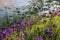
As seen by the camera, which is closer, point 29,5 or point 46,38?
point 46,38

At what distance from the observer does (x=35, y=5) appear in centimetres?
709

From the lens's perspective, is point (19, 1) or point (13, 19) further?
point (19, 1)

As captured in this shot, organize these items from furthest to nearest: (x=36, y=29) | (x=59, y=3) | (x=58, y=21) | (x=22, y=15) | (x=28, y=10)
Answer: (x=59, y=3), (x=28, y=10), (x=22, y=15), (x=58, y=21), (x=36, y=29)

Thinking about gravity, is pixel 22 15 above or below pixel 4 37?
below

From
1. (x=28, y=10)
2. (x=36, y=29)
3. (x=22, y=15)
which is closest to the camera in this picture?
(x=36, y=29)

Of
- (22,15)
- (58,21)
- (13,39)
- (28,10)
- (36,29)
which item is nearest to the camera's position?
(13,39)

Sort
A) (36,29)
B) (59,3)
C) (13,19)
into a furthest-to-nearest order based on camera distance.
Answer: (59,3) < (13,19) < (36,29)

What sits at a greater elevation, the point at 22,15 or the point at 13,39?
the point at 13,39

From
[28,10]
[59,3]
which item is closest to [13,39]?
[28,10]

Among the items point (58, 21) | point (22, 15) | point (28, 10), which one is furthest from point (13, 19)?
point (58, 21)

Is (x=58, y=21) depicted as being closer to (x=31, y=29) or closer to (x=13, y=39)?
(x=31, y=29)

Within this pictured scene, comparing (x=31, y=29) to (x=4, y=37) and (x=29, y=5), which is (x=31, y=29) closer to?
(x=4, y=37)

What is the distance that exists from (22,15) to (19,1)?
1.52 metres

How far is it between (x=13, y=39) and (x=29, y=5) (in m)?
3.38
